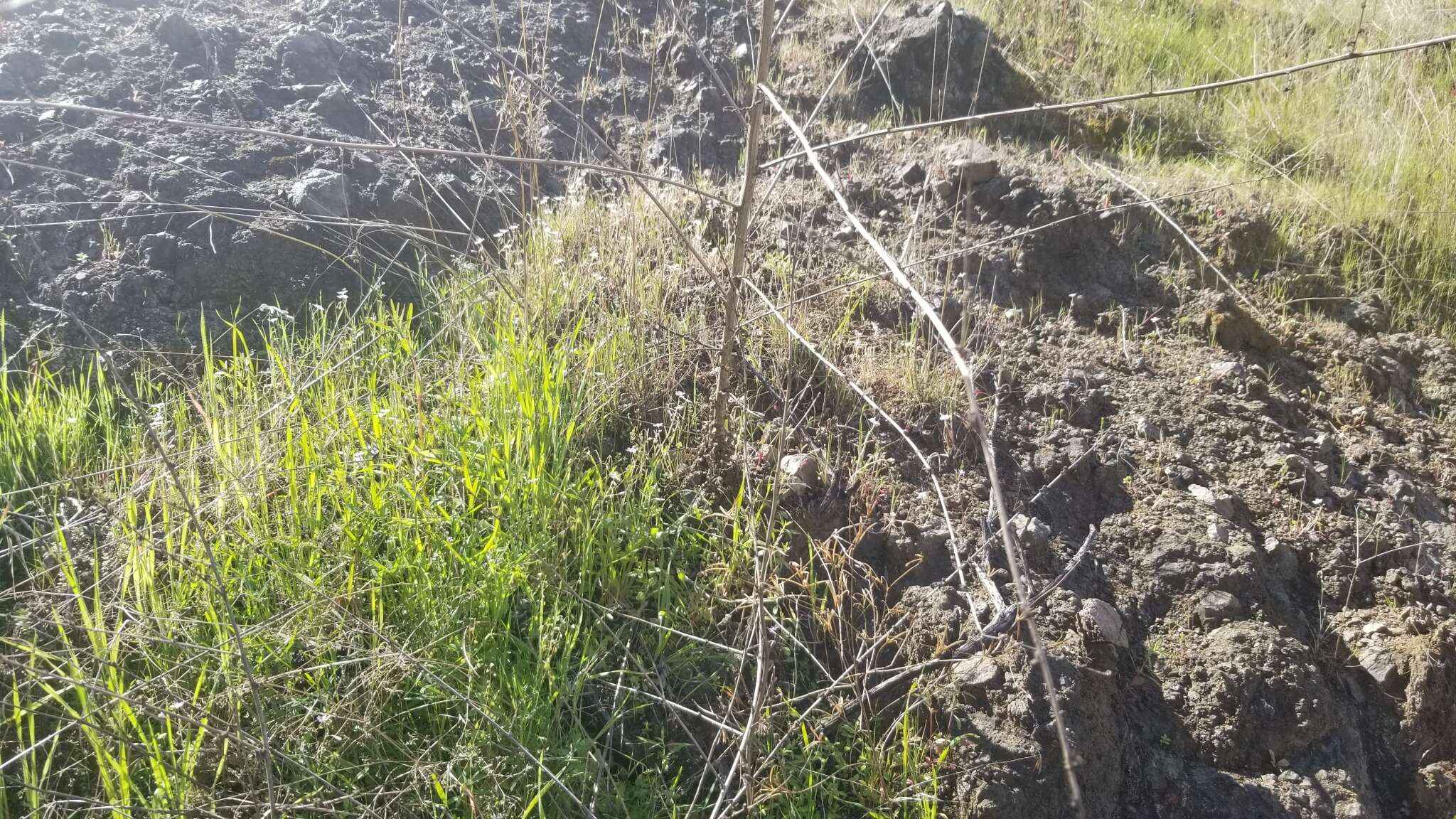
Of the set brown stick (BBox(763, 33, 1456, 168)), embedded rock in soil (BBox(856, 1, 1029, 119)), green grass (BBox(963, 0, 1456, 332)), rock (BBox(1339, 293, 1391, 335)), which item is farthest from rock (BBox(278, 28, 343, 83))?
rock (BBox(1339, 293, 1391, 335))

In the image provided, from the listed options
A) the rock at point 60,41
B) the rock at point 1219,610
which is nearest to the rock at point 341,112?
the rock at point 60,41

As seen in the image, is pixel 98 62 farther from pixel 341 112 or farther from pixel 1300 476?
pixel 1300 476

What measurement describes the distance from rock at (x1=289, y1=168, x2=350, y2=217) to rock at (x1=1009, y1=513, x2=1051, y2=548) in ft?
7.31

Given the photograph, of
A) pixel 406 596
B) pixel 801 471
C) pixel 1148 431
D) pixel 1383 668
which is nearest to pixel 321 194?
pixel 406 596

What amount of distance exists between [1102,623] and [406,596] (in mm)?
1446

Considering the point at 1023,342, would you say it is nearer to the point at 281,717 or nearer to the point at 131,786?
the point at 281,717

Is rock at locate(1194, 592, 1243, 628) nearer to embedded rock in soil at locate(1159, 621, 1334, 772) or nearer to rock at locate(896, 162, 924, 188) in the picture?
embedded rock in soil at locate(1159, 621, 1334, 772)

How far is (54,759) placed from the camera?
1.75 metres

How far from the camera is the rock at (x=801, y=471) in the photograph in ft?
7.45

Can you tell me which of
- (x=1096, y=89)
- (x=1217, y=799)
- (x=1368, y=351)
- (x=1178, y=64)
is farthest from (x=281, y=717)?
(x=1178, y=64)

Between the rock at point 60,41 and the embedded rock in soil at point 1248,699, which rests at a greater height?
the rock at point 60,41

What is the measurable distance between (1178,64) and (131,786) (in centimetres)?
448

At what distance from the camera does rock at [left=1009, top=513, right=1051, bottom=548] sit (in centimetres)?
215

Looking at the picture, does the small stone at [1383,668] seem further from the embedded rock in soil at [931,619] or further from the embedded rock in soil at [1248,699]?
the embedded rock in soil at [931,619]
